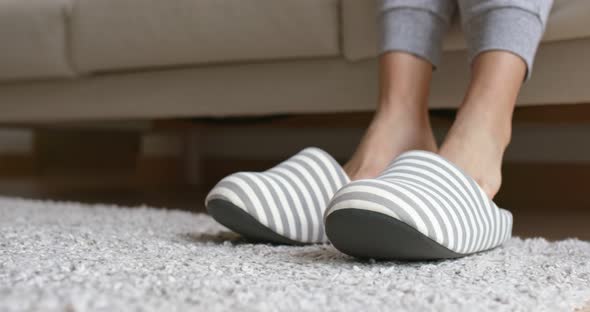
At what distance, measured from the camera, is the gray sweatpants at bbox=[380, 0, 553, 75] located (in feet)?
2.27

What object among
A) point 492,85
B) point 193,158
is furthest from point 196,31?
point 193,158

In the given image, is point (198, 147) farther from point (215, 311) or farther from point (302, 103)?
point (215, 311)

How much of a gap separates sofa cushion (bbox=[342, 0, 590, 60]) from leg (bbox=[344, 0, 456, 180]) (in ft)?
0.16

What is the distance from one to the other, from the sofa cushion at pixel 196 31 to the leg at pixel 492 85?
32 centimetres

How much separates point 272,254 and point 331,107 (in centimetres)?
46

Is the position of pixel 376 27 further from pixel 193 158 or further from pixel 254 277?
pixel 193 158

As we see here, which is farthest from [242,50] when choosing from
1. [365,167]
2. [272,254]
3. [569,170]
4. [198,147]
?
[198,147]

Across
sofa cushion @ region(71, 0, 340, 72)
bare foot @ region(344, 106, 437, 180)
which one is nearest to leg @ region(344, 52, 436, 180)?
bare foot @ region(344, 106, 437, 180)

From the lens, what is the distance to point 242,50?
106cm

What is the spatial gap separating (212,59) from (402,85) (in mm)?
422

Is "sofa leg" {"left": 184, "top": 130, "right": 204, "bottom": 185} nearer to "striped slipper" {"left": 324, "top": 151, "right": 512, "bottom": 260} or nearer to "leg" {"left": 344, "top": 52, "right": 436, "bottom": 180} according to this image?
"leg" {"left": 344, "top": 52, "right": 436, "bottom": 180}

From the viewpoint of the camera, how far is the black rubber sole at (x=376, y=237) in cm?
53

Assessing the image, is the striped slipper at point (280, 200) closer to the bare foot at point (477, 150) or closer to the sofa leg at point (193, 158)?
the bare foot at point (477, 150)

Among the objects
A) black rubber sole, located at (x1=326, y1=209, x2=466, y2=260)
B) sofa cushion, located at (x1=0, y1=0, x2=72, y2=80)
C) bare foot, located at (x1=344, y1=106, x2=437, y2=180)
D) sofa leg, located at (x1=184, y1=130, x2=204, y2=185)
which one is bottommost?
sofa leg, located at (x1=184, y1=130, x2=204, y2=185)
